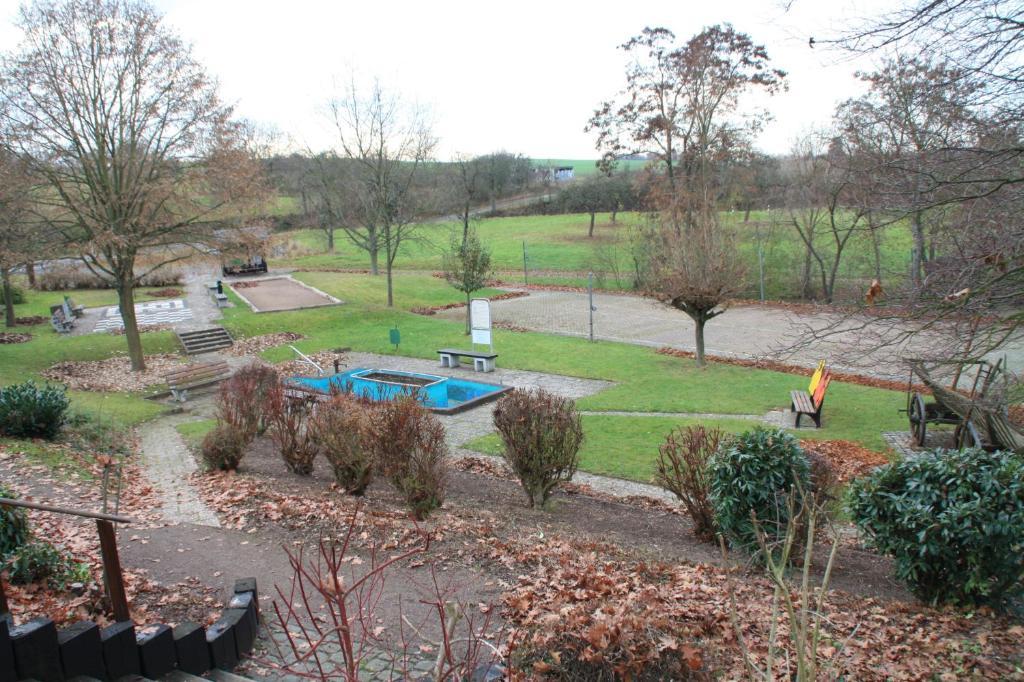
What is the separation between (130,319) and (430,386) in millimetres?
10249

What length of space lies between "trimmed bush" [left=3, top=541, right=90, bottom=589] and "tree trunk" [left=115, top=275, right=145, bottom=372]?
17204 millimetres

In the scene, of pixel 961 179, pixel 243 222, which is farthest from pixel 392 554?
pixel 243 222

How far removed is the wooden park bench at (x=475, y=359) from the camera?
2025cm

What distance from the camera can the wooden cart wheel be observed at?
12172mm

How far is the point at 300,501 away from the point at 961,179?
797 cm

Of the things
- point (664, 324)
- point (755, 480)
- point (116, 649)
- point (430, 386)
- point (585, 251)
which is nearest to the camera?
point (116, 649)

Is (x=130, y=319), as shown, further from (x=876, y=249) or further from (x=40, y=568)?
(x=876, y=249)

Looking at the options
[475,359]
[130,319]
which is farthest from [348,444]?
[130,319]

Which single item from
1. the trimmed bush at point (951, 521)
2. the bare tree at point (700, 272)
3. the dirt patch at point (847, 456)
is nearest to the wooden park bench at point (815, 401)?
the dirt patch at point (847, 456)

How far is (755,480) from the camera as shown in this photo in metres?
7.02

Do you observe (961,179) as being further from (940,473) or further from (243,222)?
(243,222)

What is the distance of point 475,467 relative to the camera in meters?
12.1

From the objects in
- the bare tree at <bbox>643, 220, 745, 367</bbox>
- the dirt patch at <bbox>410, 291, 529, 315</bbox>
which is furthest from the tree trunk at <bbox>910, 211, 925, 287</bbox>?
the dirt patch at <bbox>410, 291, 529, 315</bbox>

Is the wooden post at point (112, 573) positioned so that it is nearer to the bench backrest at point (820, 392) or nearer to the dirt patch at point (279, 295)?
the bench backrest at point (820, 392)
